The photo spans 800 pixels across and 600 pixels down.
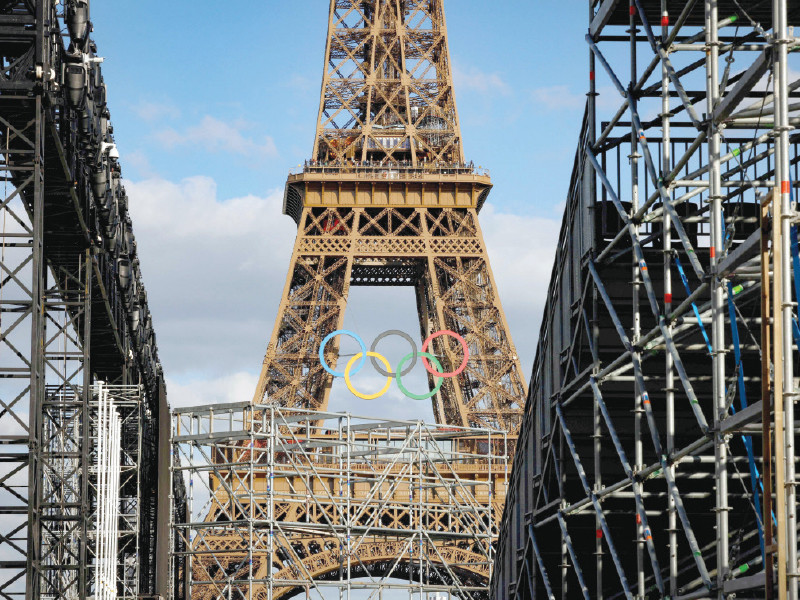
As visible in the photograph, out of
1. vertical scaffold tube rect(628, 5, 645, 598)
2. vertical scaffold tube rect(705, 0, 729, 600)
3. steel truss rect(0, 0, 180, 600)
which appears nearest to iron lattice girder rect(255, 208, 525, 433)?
steel truss rect(0, 0, 180, 600)

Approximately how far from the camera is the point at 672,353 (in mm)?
17266

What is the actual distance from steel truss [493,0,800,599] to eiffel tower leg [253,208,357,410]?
130ft

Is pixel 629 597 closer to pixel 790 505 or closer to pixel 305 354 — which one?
pixel 790 505

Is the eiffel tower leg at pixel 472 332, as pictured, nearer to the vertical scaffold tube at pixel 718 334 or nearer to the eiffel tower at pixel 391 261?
the eiffel tower at pixel 391 261

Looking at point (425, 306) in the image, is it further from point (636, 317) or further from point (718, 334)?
point (718, 334)

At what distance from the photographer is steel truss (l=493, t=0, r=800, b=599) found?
1454 cm

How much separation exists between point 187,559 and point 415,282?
104ft

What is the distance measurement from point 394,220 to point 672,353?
55124 mm

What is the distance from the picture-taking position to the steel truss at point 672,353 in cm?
1454

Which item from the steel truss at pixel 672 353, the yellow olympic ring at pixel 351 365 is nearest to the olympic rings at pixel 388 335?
the yellow olympic ring at pixel 351 365

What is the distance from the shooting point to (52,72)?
2259cm

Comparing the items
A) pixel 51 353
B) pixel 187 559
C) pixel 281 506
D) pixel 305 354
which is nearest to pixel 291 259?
pixel 305 354

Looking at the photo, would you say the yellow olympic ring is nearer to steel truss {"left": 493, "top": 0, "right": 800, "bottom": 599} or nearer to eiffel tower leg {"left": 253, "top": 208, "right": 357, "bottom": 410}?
eiffel tower leg {"left": 253, "top": 208, "right": 357, "bottom": 410}

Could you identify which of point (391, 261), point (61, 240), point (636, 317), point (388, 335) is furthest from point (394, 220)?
point (636, 317)
